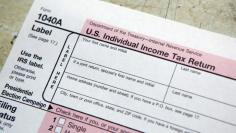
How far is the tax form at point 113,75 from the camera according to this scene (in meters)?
0.44

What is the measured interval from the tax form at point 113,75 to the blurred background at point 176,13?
1 cm

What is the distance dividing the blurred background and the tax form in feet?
0.04

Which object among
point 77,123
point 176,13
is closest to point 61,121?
point 77,123

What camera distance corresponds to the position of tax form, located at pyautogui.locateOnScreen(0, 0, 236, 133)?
0.44 meters

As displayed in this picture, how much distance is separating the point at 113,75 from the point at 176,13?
13 centimetres

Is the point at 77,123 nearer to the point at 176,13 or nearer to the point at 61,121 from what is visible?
the point at 61,121

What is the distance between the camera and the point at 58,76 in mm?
465

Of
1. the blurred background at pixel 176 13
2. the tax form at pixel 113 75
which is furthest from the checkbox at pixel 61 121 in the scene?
the blurred background at pixel 176 13

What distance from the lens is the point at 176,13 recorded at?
48cm

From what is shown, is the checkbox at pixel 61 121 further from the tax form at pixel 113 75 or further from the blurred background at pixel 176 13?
the blurred background at pixel 176 13

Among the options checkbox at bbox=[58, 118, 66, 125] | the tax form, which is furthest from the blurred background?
checkbox at bbox=[58, 118, 66, 125]

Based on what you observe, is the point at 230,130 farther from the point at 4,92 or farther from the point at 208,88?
the point at 4,92

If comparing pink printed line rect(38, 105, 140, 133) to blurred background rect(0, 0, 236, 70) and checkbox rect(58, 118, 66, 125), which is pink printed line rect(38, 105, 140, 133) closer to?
checkbox rect(58, 118, 66, 125)

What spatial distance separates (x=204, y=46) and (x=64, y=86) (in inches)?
7.7
